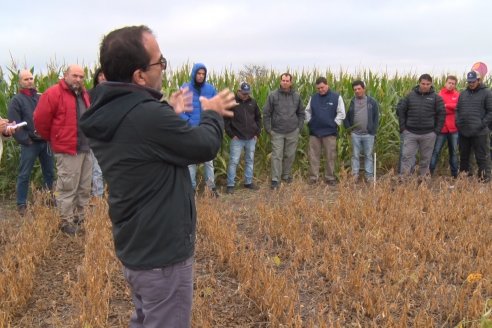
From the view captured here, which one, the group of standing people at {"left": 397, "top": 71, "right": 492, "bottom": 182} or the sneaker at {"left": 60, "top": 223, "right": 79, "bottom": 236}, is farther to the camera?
the group of standing people at {"left": 397, "top": 71, "right": 492, "bottom": 182}

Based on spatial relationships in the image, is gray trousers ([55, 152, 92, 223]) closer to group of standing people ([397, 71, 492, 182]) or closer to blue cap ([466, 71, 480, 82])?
group of standing people ([397, 71, 492, 182])

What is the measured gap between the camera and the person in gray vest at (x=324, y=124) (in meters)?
8.75

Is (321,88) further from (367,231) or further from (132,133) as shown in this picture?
(132,133)

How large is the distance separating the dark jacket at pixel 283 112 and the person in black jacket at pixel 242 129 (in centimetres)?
28

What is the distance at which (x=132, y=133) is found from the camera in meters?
2.02

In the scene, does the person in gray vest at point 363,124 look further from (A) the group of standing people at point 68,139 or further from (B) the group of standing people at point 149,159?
(B) the group of standing people at point 149,159

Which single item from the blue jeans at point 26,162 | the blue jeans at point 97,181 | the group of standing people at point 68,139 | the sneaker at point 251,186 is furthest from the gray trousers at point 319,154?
the blue jeans at point 26,162

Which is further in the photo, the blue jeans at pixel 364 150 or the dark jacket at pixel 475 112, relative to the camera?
the blue jeans at pixel 364 150

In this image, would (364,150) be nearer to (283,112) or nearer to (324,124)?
(324,124)

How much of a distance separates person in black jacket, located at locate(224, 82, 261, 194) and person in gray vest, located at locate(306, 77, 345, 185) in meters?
1.11

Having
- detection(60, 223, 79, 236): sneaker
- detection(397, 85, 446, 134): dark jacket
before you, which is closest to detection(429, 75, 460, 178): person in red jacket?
detection(397, 85, 446, 134): dark jacket

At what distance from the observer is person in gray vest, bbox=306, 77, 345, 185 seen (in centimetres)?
875

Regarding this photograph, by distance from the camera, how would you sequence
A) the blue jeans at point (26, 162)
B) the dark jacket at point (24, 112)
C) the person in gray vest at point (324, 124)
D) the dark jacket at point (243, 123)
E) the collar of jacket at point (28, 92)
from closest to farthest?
the dark jacket at point (24, 112), the collar of jacket at point (28, 92), the blue jeans at point (26, 162), the dark jacket at point (243, 123), the person in gray vest at point (324, 124)

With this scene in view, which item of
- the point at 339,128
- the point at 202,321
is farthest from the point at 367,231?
the point at 339,128
